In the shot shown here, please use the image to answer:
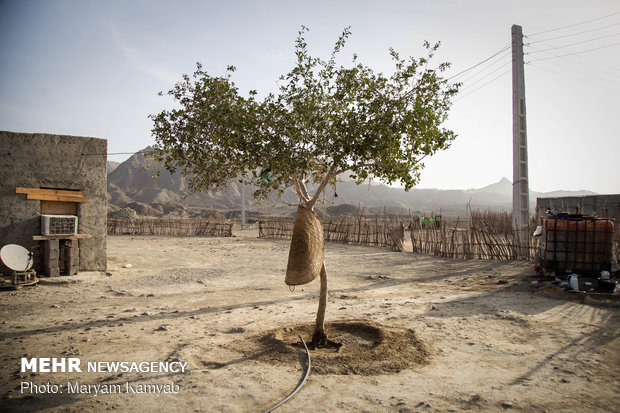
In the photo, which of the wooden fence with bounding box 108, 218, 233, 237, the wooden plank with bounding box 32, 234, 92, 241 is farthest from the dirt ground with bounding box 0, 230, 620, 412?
the wooden fence with bounding box 108, 218, 233, 237

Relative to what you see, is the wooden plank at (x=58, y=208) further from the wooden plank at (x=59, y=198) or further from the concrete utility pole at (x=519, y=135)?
the concrete utility pole at (x=519, y=135)

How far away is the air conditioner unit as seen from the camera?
30.0 feet

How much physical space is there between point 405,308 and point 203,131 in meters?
4.51

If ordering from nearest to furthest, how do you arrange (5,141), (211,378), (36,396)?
(36,396), (211,378), (5,141)

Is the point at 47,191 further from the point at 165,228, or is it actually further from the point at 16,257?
the point at 165,228

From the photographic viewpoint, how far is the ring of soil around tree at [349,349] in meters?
4.29

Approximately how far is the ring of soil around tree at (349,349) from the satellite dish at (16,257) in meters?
6.33

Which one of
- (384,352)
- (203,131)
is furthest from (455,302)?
(203,131)

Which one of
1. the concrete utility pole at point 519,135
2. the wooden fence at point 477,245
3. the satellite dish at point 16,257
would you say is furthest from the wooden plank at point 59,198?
the concrete utility pole at point 519,135

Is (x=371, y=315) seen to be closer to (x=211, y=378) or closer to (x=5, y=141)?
(x=211, y=378)

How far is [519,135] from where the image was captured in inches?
477

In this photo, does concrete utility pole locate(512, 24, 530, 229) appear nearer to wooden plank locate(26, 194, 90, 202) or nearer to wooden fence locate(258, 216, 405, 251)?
wooden fence locate(258, 216, 405, 251)

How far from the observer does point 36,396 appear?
3.54 metres

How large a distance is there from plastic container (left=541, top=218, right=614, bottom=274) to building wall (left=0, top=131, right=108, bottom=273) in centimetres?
1118
